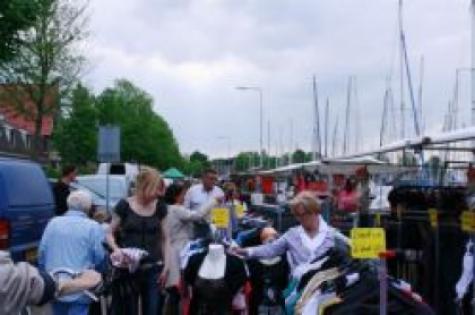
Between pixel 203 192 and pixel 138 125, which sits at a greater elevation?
pixel 138 125

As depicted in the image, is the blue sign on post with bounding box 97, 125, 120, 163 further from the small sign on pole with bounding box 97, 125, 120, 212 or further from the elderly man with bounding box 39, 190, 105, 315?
the elderly man with bounding box 39, 190, 105, 315

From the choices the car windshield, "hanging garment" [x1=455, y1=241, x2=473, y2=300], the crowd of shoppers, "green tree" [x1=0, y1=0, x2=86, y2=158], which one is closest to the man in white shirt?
the crowd of shoppers

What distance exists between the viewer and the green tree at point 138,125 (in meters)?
107

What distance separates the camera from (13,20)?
2322cm

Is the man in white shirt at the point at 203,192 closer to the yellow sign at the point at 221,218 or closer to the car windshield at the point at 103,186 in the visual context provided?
the yellow sign at the point at 221,218

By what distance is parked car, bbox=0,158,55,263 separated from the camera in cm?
1059

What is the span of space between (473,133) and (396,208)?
3005mm

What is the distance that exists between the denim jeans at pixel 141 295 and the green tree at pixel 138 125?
8862 cm

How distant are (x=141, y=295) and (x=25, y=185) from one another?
291 centimetres

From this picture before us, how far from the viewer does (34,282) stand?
4.34 meters

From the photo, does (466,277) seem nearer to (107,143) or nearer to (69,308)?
(69,308)

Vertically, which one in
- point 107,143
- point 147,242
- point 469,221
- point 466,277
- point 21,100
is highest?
point 21,100

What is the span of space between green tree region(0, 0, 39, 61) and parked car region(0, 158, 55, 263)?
10.8m

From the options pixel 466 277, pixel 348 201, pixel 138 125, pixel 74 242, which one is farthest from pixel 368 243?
pixel 138 125
